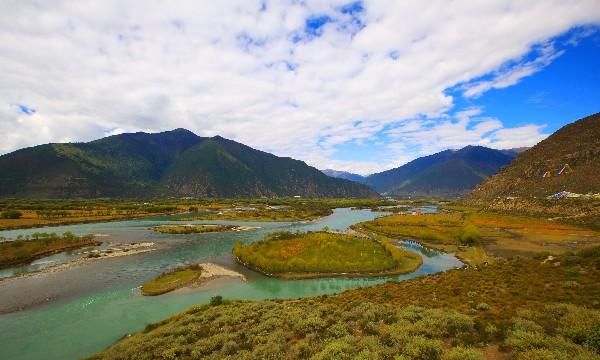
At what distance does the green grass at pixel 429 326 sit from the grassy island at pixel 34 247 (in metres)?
52.0

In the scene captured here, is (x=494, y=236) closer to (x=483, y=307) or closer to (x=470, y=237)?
(x=470, y=237)

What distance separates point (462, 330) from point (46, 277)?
2469 inches

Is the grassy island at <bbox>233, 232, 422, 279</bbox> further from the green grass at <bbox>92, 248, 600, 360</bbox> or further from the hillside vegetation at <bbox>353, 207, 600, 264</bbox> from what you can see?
the green grass at <bbox>92, 248, 600, 360</bbox>

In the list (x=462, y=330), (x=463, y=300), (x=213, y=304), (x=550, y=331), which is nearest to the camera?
(x=550, y=331)

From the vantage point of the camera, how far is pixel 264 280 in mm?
53500

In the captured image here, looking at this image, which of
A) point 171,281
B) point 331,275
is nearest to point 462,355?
point 331,275

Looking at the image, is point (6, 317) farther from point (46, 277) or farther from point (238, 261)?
point (238, 261)

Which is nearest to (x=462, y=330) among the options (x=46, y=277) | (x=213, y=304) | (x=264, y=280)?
(x=213, y=304)

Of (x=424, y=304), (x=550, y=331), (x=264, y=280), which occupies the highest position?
(x=550, y=331)

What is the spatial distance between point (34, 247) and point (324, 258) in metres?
64.3

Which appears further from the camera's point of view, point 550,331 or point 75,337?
point 75,337

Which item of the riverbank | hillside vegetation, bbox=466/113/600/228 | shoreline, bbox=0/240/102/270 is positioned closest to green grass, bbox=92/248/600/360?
the riverbank

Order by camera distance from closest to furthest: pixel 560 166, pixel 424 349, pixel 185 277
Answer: pixel 424 349, pixel 185 277, pixel 560 166

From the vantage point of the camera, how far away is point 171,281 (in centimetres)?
5059
